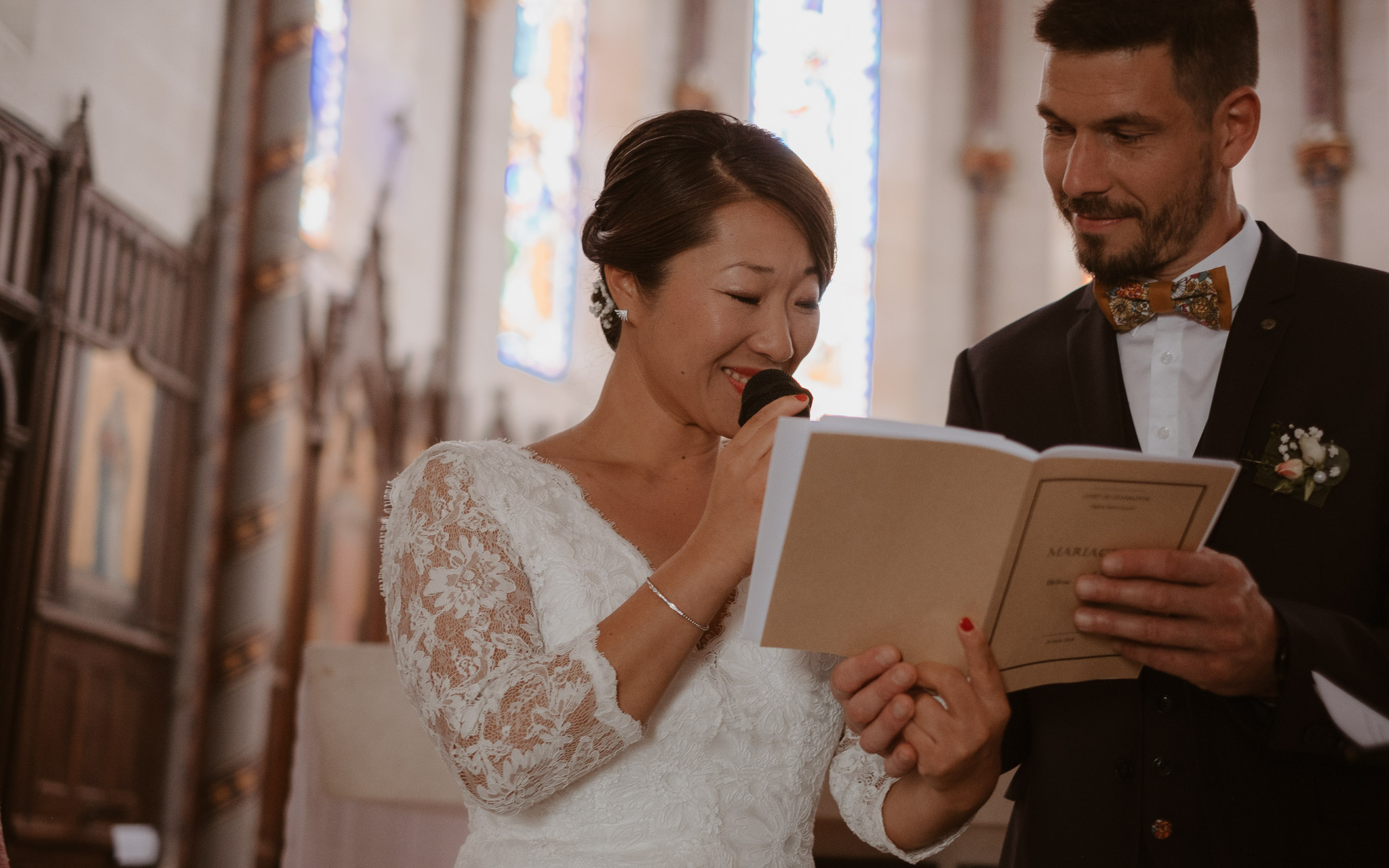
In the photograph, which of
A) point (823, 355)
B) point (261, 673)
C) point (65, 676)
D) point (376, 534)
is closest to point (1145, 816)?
point (65, 676)

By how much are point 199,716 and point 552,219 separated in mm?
4975

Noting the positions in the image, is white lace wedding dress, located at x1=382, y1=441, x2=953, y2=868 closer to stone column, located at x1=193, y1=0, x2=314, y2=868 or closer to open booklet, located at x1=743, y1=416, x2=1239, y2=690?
open booklet, located at x1=743, y1=416, x2=1239, y2=690

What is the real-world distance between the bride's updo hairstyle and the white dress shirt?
0.55m

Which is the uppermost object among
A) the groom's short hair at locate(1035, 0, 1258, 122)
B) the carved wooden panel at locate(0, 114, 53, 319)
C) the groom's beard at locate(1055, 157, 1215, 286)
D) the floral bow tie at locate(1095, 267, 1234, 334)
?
the carved wooden panel at locate(0, 114, 53, 319)

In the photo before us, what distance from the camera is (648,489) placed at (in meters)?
2.15

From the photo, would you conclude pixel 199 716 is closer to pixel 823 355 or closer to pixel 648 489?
pixel 648 489

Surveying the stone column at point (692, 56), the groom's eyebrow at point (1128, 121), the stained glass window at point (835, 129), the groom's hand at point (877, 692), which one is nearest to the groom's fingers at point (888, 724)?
the groom's hand at point (877, 692)

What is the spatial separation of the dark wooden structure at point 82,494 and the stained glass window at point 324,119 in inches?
51.6

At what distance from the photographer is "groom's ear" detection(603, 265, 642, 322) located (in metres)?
2.16

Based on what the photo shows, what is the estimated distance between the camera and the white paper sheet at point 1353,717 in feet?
4.57

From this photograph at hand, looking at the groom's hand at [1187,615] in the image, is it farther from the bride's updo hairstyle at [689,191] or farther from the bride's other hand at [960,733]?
the bride's updo hairstyle at [689,191]

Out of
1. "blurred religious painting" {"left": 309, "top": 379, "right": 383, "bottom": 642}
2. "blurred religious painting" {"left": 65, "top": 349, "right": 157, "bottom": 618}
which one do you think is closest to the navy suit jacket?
"blurred religious painting" {"left": 65, "top": 349, "right": 157, "bottom": 618}

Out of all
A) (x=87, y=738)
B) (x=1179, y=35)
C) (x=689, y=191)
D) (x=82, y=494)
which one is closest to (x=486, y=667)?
(x=689, y=191)

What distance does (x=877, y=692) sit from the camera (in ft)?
5.27
